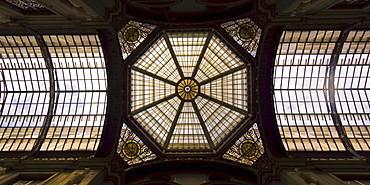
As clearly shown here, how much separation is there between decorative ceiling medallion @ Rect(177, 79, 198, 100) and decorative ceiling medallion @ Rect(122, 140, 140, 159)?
712cm

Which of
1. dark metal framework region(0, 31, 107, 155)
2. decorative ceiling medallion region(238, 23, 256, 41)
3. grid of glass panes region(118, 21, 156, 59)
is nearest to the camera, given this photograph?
decorative ceiling medallion region(238, 23, 256, 41)

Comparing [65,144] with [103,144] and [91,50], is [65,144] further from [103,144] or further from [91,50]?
[91,50]

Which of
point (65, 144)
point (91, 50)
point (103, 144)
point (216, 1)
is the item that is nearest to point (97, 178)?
point (103, 144)

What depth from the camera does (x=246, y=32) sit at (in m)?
19.4

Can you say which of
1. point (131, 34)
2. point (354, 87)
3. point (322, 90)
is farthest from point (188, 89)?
point (354, 87)

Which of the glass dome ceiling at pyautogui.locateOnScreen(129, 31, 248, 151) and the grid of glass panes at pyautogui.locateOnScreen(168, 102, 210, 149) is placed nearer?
the glass dome ceiling at pyautogui.locateOnScreen(129, 31, 248, 151)

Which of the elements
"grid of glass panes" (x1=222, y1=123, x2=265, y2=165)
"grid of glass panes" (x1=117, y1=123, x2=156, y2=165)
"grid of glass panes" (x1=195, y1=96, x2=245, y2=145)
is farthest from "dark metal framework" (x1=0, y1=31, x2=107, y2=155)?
"grid of glass panes" (x1=222, y1=123, x2=265, y2=165)

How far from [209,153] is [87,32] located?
15.1 m

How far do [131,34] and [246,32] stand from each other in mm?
9643

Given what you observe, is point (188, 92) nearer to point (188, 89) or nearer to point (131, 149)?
point (188, 89)

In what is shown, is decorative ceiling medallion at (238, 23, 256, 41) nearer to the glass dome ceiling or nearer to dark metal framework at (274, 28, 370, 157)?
the glass dome ceiling

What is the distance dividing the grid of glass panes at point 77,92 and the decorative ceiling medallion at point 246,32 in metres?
12.6

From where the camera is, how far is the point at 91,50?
859 inches

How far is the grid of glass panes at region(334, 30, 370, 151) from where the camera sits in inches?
827
